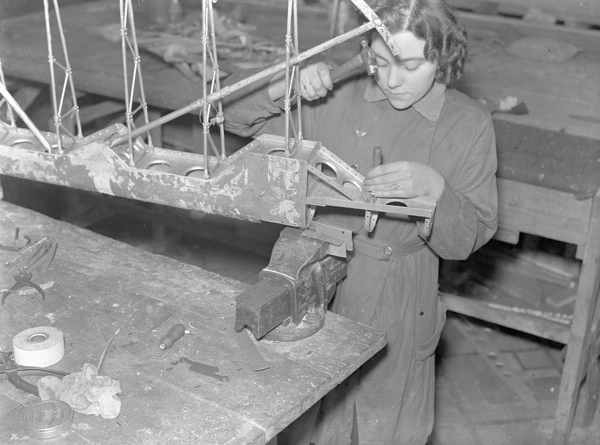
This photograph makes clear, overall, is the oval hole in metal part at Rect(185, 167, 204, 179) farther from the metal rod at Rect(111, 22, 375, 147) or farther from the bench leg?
the bench leg

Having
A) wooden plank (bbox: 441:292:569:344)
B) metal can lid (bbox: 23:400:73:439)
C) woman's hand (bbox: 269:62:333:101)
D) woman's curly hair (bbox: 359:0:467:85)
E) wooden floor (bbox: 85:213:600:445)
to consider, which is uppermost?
woman's curly hair (bbox: 359:0:467:85)

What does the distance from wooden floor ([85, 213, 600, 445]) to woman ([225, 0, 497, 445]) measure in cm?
92

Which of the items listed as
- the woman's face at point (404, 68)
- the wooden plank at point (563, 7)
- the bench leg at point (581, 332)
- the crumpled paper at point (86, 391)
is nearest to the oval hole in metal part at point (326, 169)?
the woman's face at point (404, 68)

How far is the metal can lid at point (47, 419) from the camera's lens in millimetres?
1561

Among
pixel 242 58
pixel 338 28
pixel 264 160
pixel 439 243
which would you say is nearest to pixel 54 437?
pixel 264 160

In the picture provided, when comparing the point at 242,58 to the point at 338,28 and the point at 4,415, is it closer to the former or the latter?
the point at 338,28

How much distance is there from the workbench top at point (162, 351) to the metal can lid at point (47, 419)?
0.07 ft

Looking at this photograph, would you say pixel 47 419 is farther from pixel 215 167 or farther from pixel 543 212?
pixel 543 212

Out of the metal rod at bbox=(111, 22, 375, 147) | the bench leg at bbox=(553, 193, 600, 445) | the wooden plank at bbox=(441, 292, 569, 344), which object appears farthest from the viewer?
the wooden plank at bbox=(441, 292, 569, 344)

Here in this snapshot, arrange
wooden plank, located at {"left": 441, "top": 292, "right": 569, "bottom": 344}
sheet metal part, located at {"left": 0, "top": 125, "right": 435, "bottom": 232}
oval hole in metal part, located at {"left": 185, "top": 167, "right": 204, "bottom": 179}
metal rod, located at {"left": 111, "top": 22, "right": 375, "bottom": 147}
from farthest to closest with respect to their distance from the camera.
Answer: wooden plank, located at {"left": 441, "top": 292, "right": 569, "bottom": 344}
oval hole in metal part, located at {"left": 185, "top": 167, "right": 204, "bottom": 179}
sheet metal part, located at {"left": 0, "top": 125, "right": 435, "bottom": 232}
metal rod, located at {"left": 111, "top": 22, "right": 375, "bottom": 147}

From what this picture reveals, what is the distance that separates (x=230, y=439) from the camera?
1.56 metres

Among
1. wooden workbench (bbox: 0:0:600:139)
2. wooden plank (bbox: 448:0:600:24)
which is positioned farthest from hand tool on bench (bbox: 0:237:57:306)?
wooden plank (bbox: 448:0:600:24)

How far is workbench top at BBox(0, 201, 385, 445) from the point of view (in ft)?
5.27

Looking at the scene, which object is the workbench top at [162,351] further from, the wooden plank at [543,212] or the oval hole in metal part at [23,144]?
the wooden plank at [543,212]
